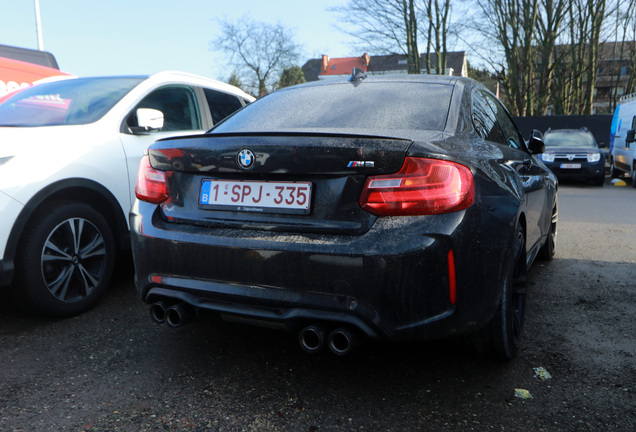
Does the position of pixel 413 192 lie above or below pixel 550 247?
above

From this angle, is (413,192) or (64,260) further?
(64,260)

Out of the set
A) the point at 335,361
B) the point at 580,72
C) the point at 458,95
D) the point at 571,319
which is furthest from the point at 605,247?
the point at 580,72

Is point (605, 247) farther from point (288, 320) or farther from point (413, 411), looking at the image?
point (288, 320)

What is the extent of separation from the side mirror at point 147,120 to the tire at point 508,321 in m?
2.59

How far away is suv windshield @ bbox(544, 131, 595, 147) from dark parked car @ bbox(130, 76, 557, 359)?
46.8ft

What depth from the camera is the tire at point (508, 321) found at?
2.60m

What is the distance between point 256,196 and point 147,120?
1.96 m

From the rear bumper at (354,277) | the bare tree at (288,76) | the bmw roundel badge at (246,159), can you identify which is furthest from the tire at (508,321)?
the bare tree at (288,76)

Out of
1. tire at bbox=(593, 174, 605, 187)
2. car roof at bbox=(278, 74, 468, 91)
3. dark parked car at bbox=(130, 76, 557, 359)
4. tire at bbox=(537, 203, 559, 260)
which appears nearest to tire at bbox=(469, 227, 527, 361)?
dark parked car at bbox=(130, 76, 557, 359)

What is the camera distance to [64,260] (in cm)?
351

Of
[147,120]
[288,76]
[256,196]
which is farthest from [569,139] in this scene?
[288,76]

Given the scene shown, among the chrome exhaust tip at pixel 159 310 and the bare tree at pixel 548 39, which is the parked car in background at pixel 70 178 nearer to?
the chrome exhaust tip at pixel 159 310

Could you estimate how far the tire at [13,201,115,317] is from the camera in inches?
130

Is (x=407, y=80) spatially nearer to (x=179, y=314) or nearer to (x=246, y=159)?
(x=246, y=159)
